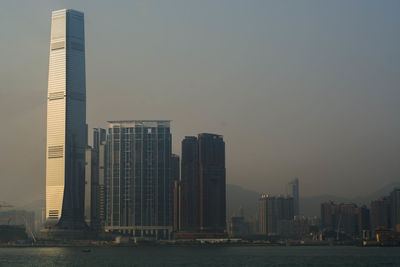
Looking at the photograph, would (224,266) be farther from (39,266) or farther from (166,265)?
(39,266)

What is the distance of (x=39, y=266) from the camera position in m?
174

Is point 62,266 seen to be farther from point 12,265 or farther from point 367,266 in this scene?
point 367,266

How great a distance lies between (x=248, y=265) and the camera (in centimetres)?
17538

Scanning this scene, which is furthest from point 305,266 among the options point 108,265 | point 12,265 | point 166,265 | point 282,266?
point 12,265

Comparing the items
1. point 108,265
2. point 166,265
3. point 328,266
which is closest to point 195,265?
point 166,265

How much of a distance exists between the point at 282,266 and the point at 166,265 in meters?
30.1

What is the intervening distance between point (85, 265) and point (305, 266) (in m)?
56.3

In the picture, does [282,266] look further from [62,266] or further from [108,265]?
[62,266]

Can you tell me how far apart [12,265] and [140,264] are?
33.1 meters

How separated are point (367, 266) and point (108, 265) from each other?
66107 millimetres

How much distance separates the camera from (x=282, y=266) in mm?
173625

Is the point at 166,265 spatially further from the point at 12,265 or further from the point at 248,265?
the point at 12,265

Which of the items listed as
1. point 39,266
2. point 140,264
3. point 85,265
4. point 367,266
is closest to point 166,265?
point 140,264

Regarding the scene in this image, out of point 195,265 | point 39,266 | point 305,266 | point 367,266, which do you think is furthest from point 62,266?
point 367,266
